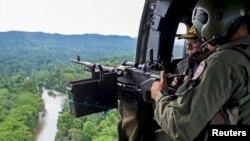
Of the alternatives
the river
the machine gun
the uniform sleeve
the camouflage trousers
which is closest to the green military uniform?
the uniform sleeve

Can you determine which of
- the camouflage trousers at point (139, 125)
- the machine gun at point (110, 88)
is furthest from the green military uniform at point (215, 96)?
the machine gun at point (110, 88)

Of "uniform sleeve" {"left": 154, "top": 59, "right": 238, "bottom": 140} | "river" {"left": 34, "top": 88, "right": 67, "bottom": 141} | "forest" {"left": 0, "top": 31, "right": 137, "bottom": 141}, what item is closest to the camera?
"uniform sleeve" {"left": 154, "top": 59, "right": 238, "bottom": 140}

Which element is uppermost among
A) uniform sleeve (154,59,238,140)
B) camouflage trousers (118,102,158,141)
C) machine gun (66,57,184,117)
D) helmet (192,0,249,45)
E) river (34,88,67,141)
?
helmet (192,0,249,45)

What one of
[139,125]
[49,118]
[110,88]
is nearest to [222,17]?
[139,125]

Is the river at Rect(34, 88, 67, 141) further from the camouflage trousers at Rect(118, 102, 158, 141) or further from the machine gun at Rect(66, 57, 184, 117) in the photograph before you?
the camouflage trousers at Rect(118, 102, 158, 141)

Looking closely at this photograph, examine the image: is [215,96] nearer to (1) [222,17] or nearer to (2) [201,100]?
(2) [201,100]

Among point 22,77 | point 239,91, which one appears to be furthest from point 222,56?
point 22,77

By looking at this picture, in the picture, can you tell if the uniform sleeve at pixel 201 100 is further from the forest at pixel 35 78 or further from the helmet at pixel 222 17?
the forest at pixel 35 78
